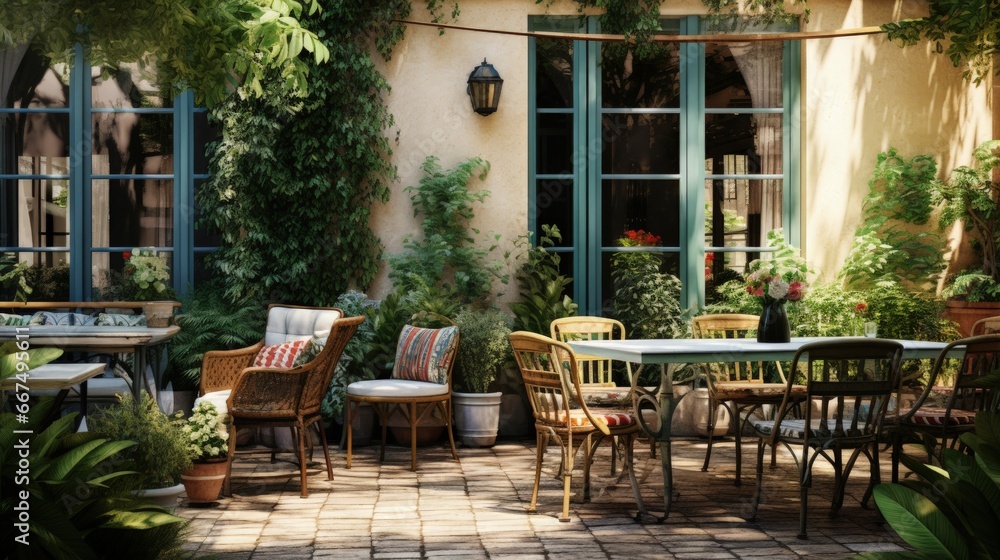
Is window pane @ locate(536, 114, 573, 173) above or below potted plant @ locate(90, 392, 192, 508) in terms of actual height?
above

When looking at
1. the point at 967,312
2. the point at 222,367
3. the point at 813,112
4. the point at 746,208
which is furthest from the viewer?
the point at 746,208

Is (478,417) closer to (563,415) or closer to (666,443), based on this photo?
(563,415)

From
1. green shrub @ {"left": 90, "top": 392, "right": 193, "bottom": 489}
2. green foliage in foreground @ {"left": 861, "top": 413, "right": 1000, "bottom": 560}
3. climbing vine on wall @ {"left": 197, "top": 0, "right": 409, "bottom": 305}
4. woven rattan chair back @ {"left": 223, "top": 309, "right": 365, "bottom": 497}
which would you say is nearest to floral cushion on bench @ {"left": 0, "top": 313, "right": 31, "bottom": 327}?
climbing vine on wall @ {"left": 197, "top": 0, "right": 409, "bottom": 305}

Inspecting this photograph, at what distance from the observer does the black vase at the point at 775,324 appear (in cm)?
579

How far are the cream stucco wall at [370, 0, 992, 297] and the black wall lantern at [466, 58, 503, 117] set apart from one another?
0.17 m

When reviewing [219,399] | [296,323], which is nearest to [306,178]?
[296,323]

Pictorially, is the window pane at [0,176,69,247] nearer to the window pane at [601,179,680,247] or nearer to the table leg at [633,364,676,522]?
the window pane at [601,179,680,247]

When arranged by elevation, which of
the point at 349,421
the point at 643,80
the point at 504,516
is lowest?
the point at 504,516

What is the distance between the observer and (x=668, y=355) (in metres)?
5.00

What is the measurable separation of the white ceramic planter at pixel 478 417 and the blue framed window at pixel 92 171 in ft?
8.16

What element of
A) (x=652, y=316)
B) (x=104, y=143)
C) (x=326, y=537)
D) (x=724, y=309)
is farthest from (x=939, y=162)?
(x=104, y=143)

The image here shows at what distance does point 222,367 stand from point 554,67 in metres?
3.67

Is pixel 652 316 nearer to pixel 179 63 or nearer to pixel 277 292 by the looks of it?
pixel 277 292

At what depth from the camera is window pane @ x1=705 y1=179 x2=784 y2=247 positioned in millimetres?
8469
